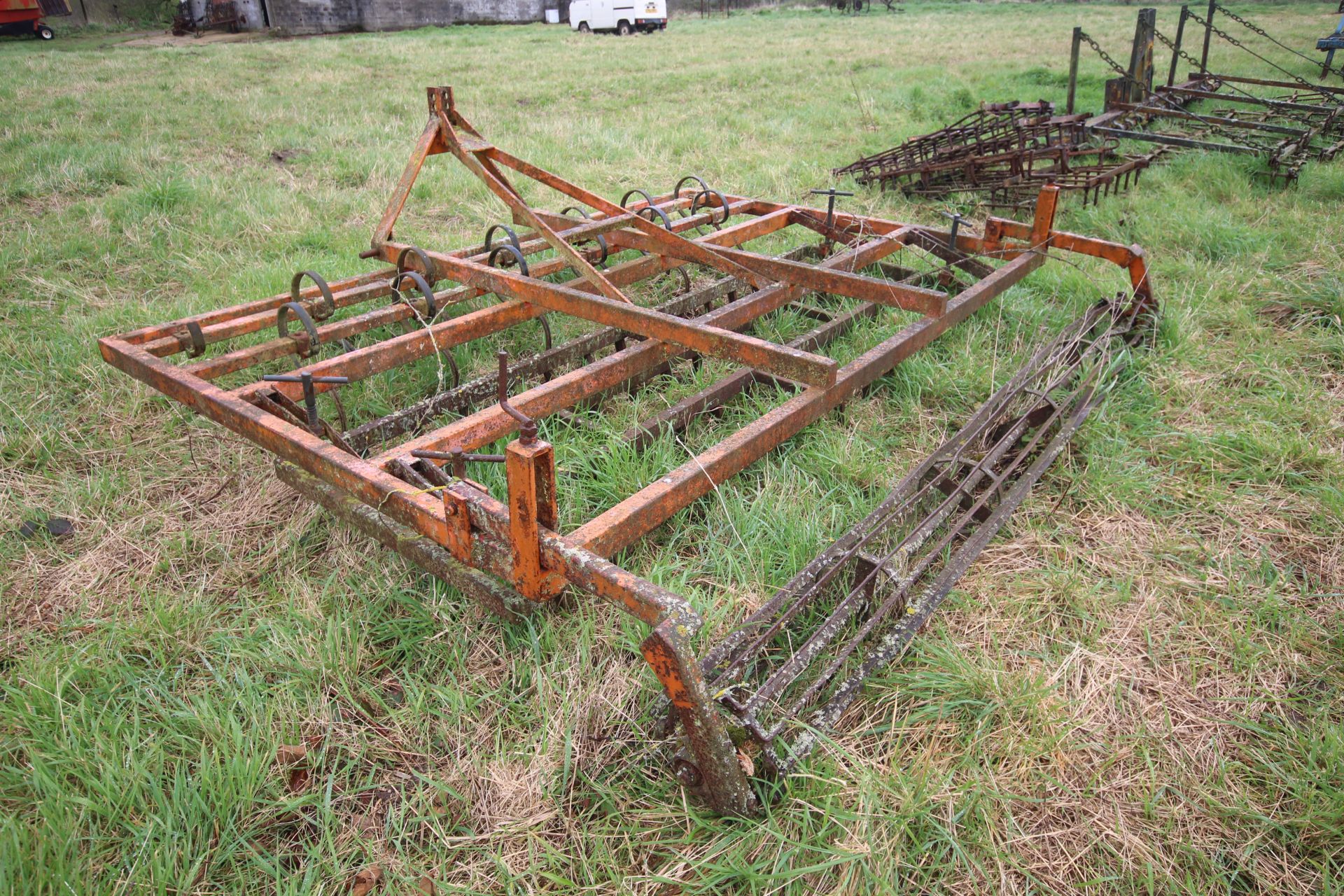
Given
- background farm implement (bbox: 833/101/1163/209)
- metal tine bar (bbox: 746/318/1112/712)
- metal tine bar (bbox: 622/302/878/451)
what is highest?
background farm implement (bbox: 833/101/1163/209)

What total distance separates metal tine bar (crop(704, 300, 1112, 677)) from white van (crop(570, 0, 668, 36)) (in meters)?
22.1

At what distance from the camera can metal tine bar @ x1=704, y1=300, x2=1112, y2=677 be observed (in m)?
2.12

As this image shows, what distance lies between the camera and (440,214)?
636 centimetres

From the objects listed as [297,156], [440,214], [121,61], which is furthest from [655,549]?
[121,61]

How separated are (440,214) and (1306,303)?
576cm

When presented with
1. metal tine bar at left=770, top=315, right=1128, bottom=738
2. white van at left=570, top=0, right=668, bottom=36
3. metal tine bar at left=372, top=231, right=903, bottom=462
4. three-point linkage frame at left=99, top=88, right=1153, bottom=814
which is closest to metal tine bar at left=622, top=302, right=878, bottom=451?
three-point linkage frame at left=99, top=88, right=1153, bottom=814

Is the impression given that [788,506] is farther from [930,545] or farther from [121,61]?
[121,61]

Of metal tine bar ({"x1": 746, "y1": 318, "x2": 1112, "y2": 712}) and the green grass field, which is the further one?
metal tine bar ({"x1": 746, "y1": 318, "x2": 1112, "y2": 712})

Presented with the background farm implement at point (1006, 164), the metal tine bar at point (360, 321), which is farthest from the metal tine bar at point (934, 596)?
the background farm implement at point (1006, 164)

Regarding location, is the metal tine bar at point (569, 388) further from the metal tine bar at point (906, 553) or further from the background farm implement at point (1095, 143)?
the background farm implement at point (1095, 143)

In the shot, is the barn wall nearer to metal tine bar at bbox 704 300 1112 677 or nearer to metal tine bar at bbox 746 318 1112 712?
metal tine bar at bbox 704 300 1112 677

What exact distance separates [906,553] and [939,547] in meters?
0.10

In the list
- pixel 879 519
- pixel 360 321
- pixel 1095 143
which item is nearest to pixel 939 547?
pixel 879 519

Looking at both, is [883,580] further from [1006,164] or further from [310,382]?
[1006,164]
